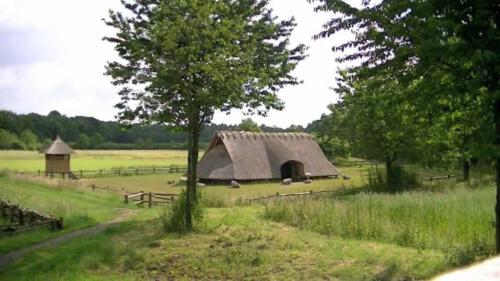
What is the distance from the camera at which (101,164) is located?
82.8m

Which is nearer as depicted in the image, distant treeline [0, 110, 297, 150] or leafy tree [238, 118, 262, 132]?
leafy tree [238, 118, 262, 132]

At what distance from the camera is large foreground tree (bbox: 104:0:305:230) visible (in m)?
16.6

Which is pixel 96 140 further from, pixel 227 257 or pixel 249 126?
pixel 227 257

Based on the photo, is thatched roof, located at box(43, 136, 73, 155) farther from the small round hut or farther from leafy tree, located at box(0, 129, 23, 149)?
leafy tree, located at box(0, 129, 23, 149)

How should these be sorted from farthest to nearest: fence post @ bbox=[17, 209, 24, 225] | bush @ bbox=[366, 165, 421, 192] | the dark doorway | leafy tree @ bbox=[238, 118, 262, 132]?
leafy tree @ bbox=[238, 118, 262, 132], the dark doorway, bush @ bbox=[366, 165, 421, 192], fence post @ bbox=[17, 209, 24, 225]

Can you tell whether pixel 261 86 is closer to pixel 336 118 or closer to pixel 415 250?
pixel 415 250

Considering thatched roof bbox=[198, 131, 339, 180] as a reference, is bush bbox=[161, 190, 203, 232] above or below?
below

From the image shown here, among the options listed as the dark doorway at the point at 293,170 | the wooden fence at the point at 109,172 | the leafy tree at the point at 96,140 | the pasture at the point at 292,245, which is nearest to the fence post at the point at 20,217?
the pasture at the point at 292,245

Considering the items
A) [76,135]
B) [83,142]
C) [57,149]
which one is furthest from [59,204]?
[76,135]

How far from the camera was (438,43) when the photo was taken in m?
8.30

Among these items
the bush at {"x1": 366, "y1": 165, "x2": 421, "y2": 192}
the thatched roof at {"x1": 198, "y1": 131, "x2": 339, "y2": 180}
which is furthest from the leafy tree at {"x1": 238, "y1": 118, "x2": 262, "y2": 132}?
the bush at {"x1": 366, "y1": 165, "x2": 421, "y2": 192}

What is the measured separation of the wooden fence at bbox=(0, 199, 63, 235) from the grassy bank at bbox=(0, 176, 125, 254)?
39 cm

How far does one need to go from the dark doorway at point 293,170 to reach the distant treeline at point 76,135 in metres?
59.8

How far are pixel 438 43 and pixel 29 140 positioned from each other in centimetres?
12054
